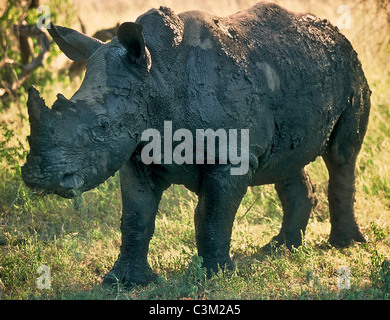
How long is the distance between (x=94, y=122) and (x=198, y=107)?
0.80 metres

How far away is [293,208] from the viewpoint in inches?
254

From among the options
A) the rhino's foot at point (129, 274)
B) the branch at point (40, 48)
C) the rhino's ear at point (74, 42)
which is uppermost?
the branch at point (40, 48)

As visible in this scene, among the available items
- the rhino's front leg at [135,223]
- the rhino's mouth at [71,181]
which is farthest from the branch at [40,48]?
the rhino's mouth at [71,181]

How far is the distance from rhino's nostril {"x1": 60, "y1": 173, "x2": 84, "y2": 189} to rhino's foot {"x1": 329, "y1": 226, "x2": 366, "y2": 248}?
3.10 metres

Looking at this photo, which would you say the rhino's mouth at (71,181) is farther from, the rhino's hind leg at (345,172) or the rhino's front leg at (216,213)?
the rhino's hind leg at (345,172)

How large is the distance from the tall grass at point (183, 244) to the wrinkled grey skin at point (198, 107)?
0.33 metres

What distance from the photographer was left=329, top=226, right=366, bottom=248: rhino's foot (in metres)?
6.55

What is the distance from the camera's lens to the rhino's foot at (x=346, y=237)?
6.55m

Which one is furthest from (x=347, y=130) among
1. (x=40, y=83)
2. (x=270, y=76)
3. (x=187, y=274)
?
(x=40, y=83)

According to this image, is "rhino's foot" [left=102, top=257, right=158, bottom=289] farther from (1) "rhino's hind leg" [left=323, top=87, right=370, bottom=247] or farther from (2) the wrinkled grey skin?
(1) "rhino's hind leg" [left=323, top=87, right=370, bottom=247]

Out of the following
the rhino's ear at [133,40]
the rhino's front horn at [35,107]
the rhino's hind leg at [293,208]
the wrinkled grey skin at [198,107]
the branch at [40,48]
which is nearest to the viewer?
the rhino's front horn at [35,107]

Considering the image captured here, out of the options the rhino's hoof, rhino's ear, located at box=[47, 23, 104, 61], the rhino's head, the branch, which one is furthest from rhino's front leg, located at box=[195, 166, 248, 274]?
the branch

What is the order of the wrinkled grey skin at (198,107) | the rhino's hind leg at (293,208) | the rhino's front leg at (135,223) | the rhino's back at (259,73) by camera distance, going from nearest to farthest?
the wrinkled grey skin at (198,107) → the rhino's back at (259,73) → the rhino's front leg at (135,223) → the rhino's hind leg at (293,208)

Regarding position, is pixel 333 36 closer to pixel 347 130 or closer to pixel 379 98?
pixel 347 130
